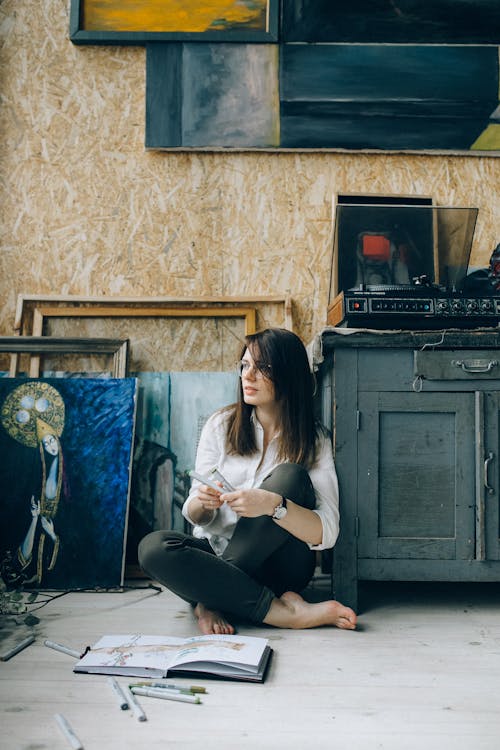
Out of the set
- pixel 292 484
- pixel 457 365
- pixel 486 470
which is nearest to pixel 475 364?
pixel 457 365

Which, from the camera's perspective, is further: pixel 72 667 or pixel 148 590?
pixel 148 590

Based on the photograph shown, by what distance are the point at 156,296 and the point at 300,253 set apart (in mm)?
633

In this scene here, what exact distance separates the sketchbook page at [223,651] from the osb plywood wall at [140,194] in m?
1.39

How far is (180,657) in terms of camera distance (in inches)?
58.7

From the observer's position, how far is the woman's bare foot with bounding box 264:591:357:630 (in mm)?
1844

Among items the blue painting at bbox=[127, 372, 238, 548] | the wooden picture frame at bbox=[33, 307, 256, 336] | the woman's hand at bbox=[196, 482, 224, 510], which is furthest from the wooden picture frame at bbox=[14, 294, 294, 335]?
the woman's hand at bbox=[196, 482, 224, 510]

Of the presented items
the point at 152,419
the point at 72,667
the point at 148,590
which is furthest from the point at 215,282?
the point at 72,667

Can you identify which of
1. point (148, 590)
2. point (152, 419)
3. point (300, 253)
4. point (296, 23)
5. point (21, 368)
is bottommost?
point (148, 590)

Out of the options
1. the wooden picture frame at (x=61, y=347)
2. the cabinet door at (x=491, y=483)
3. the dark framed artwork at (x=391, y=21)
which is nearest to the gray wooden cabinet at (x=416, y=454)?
the cabinet door at (x=491, y=483)

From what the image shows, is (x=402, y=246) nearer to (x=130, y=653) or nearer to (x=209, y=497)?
(x=209, y=497)

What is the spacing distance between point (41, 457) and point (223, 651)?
3.74 feet

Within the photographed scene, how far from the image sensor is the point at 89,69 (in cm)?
271

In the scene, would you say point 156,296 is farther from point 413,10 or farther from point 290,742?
point 290,742

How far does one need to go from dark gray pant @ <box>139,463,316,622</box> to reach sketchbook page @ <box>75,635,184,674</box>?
0.19m
